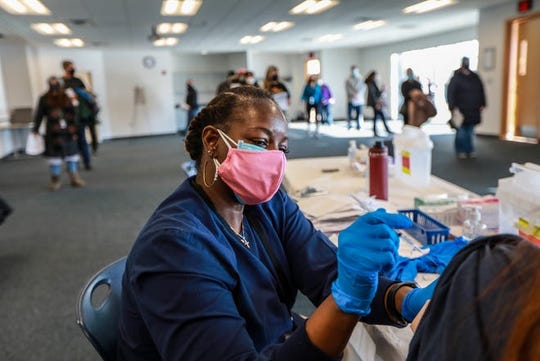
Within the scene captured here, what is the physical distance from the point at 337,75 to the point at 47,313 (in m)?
13.2

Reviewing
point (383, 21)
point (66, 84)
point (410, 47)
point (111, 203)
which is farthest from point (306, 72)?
point (111, 203)

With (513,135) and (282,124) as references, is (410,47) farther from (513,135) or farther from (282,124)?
(282,124)

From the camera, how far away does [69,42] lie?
32.7ft

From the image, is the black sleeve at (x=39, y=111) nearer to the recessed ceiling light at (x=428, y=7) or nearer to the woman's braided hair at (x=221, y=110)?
the woman's braided hair at (x=221, y=110)

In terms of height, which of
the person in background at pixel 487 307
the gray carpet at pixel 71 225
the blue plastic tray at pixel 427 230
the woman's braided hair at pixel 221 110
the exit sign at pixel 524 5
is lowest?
the gray carpet at pixel 71 225

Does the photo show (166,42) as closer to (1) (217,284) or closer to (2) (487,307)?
(1) (217,284)

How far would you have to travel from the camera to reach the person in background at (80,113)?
5.89m

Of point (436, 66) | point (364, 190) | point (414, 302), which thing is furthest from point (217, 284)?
point (436, 66)

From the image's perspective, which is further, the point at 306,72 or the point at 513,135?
the point at 306,72

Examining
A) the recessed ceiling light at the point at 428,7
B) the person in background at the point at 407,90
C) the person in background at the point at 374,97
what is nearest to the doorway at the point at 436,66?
the person in background at the point at 407,90

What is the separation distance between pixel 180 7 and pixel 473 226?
22.2ft

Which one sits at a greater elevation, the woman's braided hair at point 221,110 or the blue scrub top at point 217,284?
the woman's braided hair at point 221,110

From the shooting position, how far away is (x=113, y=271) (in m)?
1.24

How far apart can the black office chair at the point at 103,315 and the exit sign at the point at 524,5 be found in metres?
8.08
